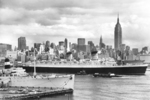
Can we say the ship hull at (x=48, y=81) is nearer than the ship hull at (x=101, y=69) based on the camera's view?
Yes

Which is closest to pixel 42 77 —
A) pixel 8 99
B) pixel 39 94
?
pixel 39 94

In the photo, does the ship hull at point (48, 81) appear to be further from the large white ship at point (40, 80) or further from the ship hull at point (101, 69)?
the ship hull at point (101, 69)

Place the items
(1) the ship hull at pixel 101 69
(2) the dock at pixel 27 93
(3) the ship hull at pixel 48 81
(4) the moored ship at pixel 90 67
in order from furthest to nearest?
(4) the moored ship at pixel 90 67, (1) the ship hull at pixel 101 69, (3) the ship hull at pixel 48 81, (2) the dock at pixel 27 93

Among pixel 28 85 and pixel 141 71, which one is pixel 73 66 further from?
pixel 28 85

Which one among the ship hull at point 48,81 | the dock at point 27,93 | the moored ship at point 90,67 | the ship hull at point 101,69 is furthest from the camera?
the moored ship at point 90,67

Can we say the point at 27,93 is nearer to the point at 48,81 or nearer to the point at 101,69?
the point at 48,81

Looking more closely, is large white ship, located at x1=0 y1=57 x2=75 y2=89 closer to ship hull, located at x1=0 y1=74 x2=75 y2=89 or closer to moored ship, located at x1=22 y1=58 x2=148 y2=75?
ship hull, located at x1=0 y1=74 x2=75 y2=89

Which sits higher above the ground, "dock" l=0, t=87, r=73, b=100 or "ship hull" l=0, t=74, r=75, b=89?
"ship hull" l=0, t=74, r=75, b=89

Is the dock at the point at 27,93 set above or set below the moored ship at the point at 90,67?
below

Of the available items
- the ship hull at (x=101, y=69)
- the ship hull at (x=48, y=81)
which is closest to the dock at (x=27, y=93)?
the ship hull at (x=48, y=81)

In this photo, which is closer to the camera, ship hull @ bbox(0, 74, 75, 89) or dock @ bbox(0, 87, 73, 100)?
dock @ bbox(0, 87, 73, 100)

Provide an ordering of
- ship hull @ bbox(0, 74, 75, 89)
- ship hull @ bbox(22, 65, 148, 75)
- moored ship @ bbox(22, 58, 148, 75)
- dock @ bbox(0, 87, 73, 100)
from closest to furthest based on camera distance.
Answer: dock @ bbox(0, 87, 73, 100), ship hull @ bbox(0, 74, 75, 89), ship hull @ bbox(22, 65, 148, 75), moored ship @ bbox(22, 58, 148, 75)

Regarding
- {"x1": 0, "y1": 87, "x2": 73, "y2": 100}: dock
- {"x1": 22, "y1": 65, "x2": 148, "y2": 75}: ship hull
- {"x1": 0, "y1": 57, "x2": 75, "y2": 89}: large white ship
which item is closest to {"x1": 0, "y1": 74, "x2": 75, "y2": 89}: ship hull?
{"x1": 0, "y1": 57, "x2": 75, "y2": 89}: large white ship
